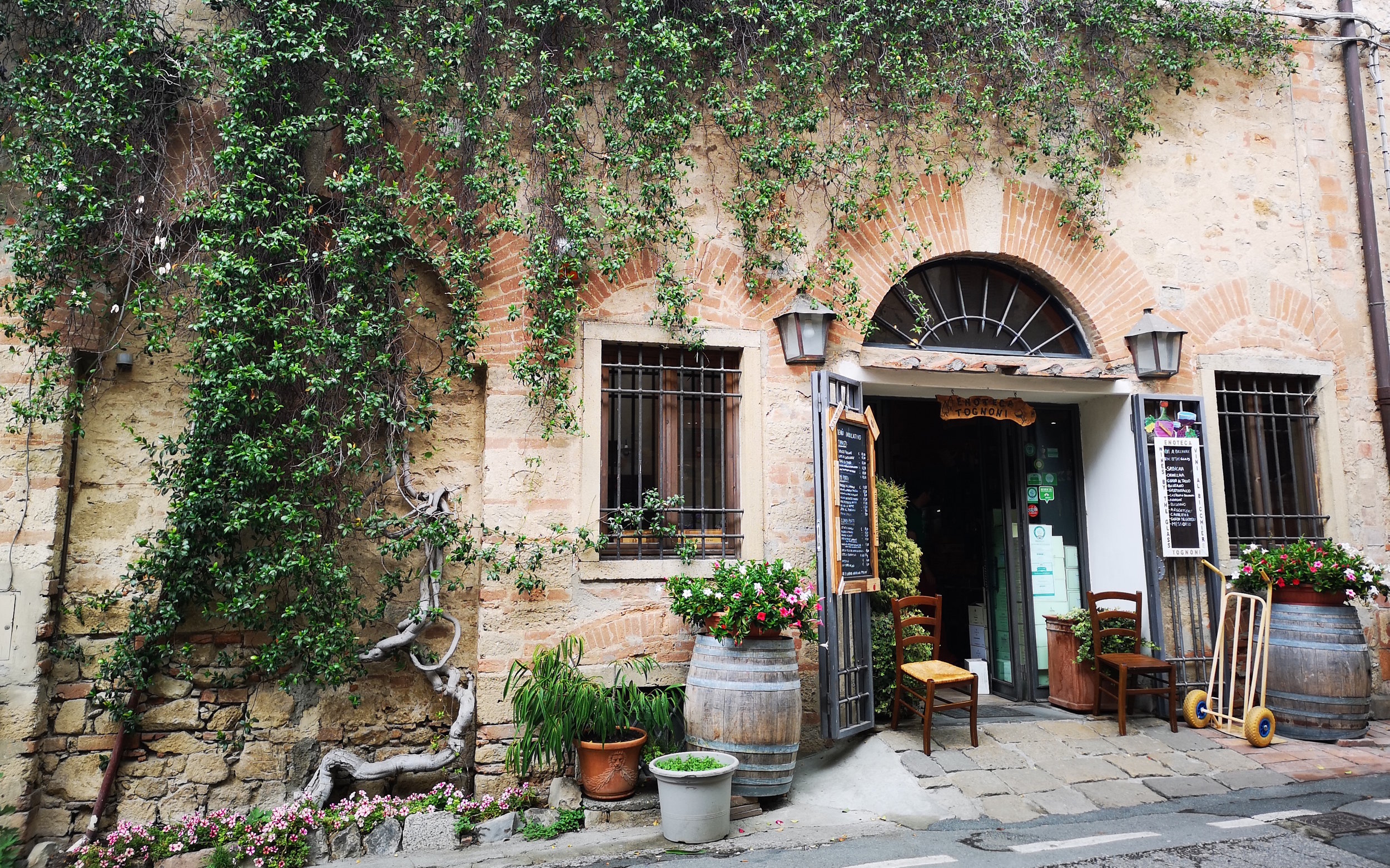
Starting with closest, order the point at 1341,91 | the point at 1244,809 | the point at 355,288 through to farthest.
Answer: the point at 1244,809, the point at 355,288, the point at 1341,91

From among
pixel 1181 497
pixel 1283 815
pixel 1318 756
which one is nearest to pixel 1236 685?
pixel 1318 756

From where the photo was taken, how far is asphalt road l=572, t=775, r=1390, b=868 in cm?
406

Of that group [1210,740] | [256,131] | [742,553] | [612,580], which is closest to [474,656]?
[612,580]

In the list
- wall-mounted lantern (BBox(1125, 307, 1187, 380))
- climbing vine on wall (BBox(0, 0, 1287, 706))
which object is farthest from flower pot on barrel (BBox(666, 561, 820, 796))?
wall-mounted lantern (BBox(1125, 307, 1187, 380))

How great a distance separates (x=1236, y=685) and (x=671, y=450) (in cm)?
450

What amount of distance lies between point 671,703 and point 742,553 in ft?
3.49

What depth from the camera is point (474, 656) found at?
5.52 m

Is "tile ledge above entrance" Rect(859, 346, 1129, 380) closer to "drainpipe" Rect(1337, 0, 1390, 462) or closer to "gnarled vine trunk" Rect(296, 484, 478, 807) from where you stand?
"drainpipe" Rect(1337, 0, 1390, 462)

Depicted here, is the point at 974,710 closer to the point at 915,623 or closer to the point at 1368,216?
the point at 915,623

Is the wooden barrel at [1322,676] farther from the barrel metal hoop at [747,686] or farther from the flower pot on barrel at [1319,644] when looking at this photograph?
the barrel metal hoop at [747,686]

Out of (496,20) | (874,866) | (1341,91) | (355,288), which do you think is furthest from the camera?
(1341,91)

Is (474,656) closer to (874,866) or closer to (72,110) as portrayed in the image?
(874,866)

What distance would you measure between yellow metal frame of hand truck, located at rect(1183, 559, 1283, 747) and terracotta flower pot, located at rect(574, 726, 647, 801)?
13.2ft

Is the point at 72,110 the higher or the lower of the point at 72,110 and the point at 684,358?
the higher
